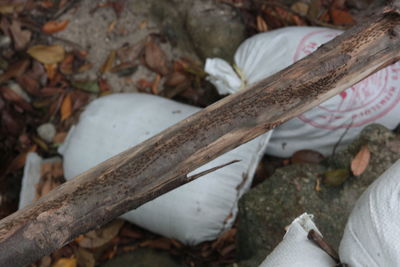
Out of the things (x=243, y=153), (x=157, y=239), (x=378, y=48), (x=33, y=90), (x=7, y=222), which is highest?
(x=378, y=48)

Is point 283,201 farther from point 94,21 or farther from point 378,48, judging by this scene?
point 94,21

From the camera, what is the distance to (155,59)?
70.4 inches

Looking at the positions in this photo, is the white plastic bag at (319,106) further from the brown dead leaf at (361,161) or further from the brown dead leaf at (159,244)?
the brown dead leaf at (159,244)

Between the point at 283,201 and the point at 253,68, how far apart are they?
1.59ft

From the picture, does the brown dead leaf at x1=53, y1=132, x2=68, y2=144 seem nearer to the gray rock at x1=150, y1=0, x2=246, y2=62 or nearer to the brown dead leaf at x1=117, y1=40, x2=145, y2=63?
the brown dead leaf at x1=117, y1=40, x2=145, y2=63

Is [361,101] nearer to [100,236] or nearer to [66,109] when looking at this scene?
[100,236]

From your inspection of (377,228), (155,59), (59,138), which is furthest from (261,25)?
(377,228)

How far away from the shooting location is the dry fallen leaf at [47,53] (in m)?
1.73

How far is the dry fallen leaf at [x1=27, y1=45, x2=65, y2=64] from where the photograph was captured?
68.3 inches

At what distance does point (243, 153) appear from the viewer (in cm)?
134

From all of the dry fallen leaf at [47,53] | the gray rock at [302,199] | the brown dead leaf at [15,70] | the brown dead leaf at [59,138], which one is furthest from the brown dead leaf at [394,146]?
the brown dead leaf at [15,70]

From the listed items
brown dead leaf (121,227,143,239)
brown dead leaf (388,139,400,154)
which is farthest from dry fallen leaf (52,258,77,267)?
brown dead leaf (388,139,400,154)

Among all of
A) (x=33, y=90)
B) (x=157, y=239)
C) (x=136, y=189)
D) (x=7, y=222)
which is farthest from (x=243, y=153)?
(x=33, y=90)

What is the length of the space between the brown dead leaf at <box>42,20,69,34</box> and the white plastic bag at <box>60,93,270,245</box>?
0.56m
